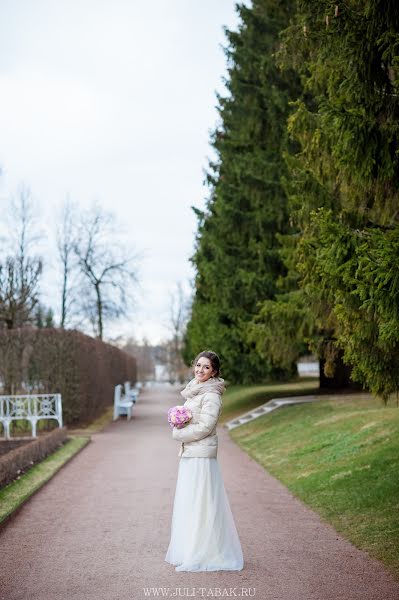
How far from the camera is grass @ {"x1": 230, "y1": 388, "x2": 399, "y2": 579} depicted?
23.3 feet

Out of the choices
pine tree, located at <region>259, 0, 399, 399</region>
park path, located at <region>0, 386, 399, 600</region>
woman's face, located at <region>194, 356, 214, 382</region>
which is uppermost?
pine tree, located at <region>259, 0, 399, 399</region>

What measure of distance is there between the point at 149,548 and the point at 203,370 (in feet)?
6.89

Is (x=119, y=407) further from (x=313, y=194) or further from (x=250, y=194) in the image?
(x=313, y=194)

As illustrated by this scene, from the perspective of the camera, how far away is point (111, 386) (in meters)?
33.9

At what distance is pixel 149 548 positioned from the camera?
662 centimetres

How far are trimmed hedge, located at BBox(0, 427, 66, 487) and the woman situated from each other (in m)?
5.07

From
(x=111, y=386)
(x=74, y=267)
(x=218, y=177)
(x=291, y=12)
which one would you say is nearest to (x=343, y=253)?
(x=291, y=12)

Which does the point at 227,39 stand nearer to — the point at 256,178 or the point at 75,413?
the point at 256,178

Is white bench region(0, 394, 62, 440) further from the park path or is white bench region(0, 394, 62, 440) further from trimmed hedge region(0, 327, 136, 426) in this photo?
the park path

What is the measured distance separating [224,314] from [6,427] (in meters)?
7.77

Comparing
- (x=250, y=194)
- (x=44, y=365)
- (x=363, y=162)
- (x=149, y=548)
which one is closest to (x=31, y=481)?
(x=149, y=548)

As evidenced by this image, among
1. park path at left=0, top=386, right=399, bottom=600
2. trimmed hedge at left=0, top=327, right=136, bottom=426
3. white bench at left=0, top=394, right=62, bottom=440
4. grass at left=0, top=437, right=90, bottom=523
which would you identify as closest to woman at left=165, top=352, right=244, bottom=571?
park path at left=0, top=386, right=399, bottom=600

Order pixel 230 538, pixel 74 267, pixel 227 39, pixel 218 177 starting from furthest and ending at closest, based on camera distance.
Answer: pixel 74 267, pixel 218 177, pixel 227 39, pixel 230 538

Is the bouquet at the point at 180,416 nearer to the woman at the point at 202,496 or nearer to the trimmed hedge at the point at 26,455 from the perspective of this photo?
the woman at the point at 202,496
